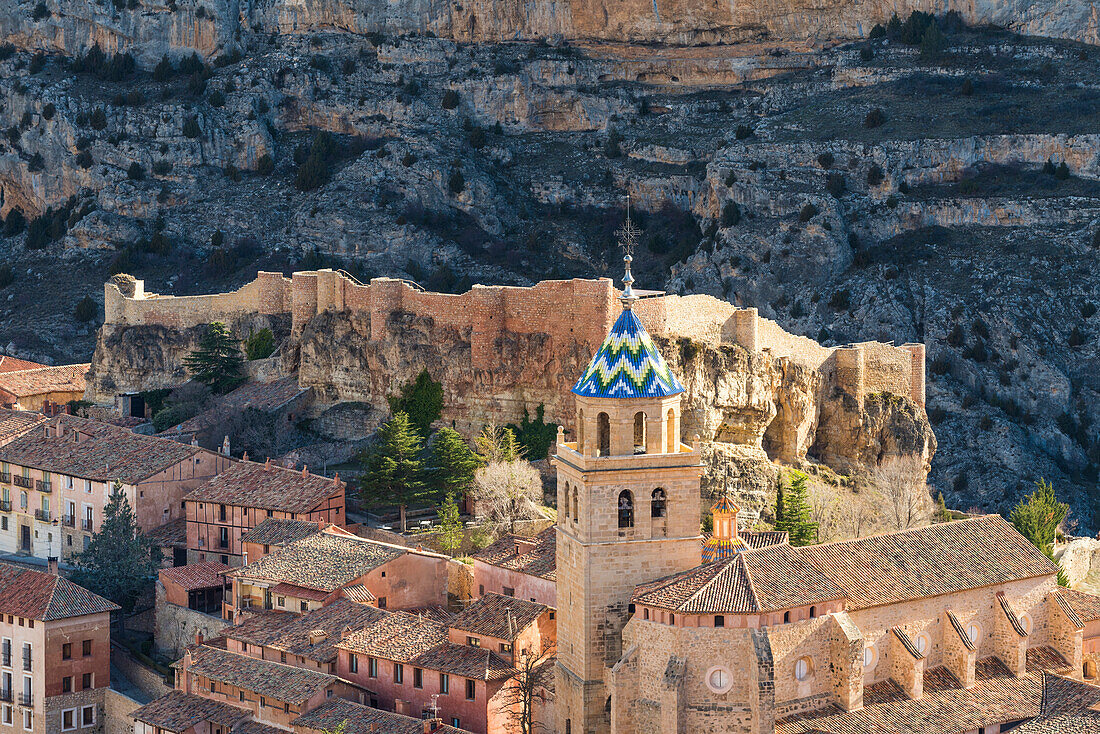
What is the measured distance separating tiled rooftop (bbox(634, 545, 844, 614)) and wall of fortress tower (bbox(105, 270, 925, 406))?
2245 cm

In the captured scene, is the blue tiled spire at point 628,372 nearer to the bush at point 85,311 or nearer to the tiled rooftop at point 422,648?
the tiled rooftop at point 422,648

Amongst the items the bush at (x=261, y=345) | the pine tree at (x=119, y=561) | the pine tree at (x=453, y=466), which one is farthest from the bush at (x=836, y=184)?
the pine tree at (x=119, y=561)

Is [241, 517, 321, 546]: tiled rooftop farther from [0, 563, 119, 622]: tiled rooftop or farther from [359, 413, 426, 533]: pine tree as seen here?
[0, 563, 119, 622]: tiled rooftop

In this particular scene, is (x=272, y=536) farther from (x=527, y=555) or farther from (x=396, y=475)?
(x=527, y=555)

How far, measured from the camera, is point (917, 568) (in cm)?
6019

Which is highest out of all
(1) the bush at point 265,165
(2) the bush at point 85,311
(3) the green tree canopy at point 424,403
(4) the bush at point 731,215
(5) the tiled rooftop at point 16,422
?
(1) the bush at point 265,165

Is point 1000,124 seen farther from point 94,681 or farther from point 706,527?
point 94,681

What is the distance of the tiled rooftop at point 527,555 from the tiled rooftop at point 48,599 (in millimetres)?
12114

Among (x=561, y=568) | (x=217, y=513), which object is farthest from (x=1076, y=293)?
(x=561, y=568)

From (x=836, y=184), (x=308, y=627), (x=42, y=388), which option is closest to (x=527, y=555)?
(x=308, y=627)

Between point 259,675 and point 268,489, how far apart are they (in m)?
13.5

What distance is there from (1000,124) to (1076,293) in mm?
13187

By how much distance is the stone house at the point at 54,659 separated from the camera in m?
68.8

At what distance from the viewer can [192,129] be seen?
419 feet
